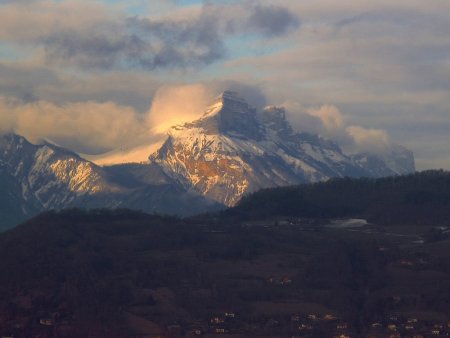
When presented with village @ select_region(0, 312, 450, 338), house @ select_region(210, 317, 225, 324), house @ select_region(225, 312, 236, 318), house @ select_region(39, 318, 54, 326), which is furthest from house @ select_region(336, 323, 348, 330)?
house @ select_region(39, 318, 54, 326)

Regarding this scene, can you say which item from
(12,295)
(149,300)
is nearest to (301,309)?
(149,300)

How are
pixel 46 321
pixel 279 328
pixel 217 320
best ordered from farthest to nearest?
pixel 217 320
pixel 279 328
pixel 46 321

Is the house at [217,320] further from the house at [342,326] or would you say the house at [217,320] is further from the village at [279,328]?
the house at [342,326]

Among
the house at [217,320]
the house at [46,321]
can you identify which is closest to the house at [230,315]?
the house at [217,320]

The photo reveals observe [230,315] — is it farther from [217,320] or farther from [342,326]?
[342,326]

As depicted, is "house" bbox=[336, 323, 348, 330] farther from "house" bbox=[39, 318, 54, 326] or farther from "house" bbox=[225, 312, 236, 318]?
"house" bbox=[39, 318, 54, 326]

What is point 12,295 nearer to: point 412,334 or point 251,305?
point 251,305

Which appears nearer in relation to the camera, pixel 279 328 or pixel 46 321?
pixel 46 321

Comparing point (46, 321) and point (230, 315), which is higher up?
point (46, 321)

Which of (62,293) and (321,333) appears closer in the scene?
(321,333)

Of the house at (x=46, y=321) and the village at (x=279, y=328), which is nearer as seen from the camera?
the village at (x=279, y=328)

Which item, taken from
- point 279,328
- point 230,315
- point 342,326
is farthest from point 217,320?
point 342,326
